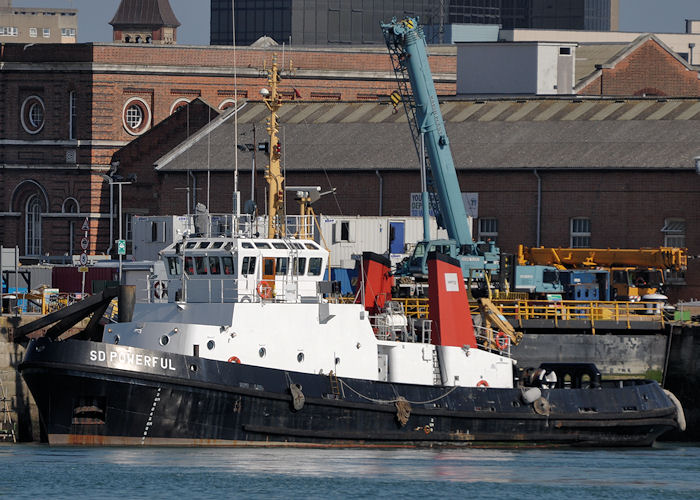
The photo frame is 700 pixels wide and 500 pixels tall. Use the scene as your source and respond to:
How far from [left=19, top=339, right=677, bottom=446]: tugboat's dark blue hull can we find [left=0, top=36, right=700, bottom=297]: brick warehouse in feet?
77.1

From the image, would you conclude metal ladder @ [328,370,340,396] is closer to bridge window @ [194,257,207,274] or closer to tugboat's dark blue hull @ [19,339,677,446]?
tugboat's dark blue hull @ [19,339,677,446]

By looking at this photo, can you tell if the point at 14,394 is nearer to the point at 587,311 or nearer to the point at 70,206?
the point at 587,311

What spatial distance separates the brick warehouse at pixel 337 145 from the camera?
211 ft

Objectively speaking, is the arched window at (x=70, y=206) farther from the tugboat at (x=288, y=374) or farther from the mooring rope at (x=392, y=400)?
the mooring rope at (x=392, y=400)

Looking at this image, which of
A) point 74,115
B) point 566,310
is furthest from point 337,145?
point 566,310

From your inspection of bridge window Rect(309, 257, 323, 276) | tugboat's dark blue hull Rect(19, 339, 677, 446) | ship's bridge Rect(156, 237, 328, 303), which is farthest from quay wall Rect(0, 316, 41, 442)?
bridge window Rect(309, 257, 323, 276)

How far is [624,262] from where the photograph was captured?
58781mm

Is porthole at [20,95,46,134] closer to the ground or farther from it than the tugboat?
farther from it

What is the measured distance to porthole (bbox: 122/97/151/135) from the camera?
87.8 meters

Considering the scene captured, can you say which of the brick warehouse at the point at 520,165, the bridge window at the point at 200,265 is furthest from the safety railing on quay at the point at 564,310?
the brick warehouse at the point at 520,165

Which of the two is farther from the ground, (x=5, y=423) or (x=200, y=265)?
(x=200, y=265)

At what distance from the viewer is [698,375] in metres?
48.6

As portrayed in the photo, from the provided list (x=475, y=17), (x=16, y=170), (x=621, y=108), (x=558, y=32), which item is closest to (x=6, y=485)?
(x=621, y=108)

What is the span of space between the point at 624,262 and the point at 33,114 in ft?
134
